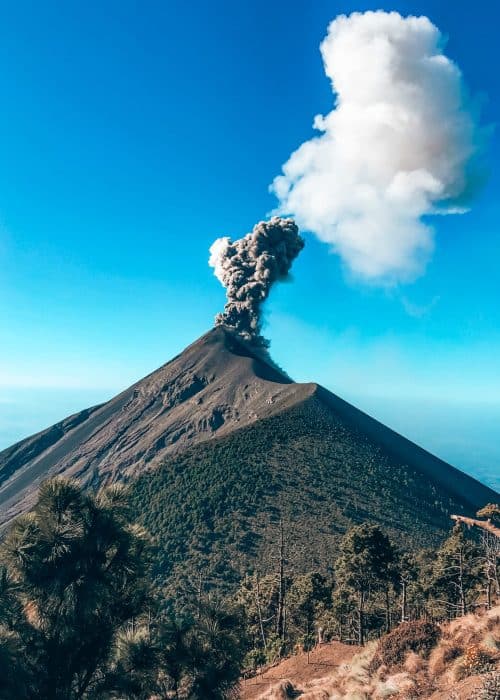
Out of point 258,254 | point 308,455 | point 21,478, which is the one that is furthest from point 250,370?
point 21,478

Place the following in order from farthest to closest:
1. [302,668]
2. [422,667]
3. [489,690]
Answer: [302,668] < [422,667] < [489,690]

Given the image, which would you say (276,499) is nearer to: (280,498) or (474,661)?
(280,498)

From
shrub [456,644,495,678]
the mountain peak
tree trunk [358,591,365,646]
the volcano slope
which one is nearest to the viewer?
shrub [456,644,495,678]

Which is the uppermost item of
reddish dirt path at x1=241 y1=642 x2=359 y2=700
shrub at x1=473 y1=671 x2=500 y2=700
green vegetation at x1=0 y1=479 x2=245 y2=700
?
shrub at x1=473 y1=671 x2=500 y2=700

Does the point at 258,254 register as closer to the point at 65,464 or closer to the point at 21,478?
the point at 65,464

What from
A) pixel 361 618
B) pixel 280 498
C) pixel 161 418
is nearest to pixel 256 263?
pixel 161 418

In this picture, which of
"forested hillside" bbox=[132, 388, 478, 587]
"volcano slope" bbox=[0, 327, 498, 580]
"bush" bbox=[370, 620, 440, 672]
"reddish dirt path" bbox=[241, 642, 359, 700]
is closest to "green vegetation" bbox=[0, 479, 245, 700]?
"bush" bbox=[370, 620, 440, 672]

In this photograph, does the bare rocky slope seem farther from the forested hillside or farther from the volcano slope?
the forested hillside
